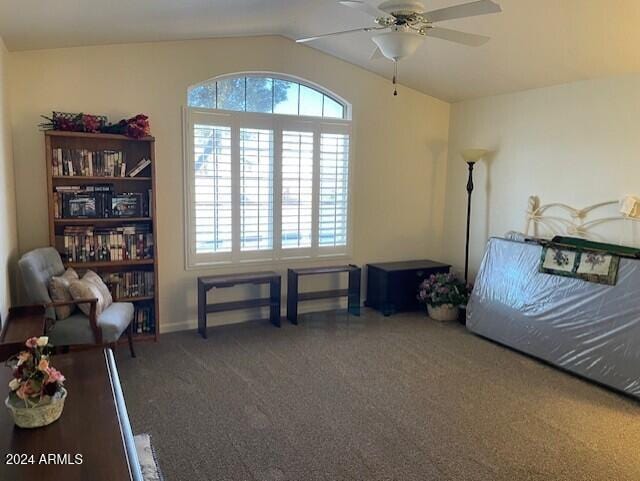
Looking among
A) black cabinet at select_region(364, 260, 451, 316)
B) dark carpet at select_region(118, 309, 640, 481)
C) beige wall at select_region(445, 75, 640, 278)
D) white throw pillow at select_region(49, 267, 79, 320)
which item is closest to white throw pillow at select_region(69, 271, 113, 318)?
white throw pillow at select_region(49, 267, 79, 320)

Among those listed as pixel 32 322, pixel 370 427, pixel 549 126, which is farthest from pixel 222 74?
pixel 370 427

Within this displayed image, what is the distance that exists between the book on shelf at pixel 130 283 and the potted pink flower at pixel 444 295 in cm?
290

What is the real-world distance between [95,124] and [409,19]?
9.08 ft

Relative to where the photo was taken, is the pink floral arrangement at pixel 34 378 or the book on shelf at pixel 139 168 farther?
the book on shelf at pixel 139 168

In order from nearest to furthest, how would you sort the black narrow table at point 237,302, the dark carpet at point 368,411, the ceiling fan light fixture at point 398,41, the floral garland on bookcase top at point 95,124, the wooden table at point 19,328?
the dark carpet at point 368,411
the ceiling fan light fixture at point 398,41
the wooden table at point 19,328
the floral garland on bookcase top at point 95,124
the black narrow table at point 237,302

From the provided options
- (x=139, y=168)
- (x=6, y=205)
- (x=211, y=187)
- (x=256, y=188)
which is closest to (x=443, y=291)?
(x=256, y=188)

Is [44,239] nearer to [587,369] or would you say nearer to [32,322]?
[32,322]

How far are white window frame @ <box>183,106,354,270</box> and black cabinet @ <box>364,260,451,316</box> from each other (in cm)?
44

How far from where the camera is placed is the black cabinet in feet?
18.0

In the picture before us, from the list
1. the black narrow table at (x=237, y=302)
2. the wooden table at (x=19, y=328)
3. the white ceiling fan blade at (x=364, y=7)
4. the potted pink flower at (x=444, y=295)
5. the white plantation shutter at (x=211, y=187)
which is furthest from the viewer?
the potted pink flower at (x=444, y=295)

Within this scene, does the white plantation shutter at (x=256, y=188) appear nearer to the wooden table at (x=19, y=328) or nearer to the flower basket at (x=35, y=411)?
the wooden table at (x=19, y=328)

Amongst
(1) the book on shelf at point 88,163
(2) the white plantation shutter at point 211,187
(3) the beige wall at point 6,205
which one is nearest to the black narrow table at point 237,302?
(2) the white plantation shutter at point 211,187

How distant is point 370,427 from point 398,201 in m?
3.32

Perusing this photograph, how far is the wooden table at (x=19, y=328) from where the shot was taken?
9.54ft
